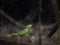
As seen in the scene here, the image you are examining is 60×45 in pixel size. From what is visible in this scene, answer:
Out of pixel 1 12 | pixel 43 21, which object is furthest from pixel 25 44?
pixel 1 12

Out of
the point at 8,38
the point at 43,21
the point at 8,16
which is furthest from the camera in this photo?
the point at 8,16

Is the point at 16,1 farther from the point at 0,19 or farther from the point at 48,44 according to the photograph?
the point at 48,44

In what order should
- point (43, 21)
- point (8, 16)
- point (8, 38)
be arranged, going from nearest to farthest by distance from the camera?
point (8, 38) → point (43, 21) → point (8, 16)

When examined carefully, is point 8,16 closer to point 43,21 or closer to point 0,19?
point 0,19

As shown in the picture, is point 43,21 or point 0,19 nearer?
point 43,21

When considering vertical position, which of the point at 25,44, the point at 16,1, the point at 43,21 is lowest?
the point at 25,44

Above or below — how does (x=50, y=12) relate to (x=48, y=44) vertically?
above

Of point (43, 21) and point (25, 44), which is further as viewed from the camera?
point (43, 21)

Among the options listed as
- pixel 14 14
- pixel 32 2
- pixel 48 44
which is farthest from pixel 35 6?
pixel 48 44

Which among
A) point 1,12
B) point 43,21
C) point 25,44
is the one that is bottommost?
point 25,44
